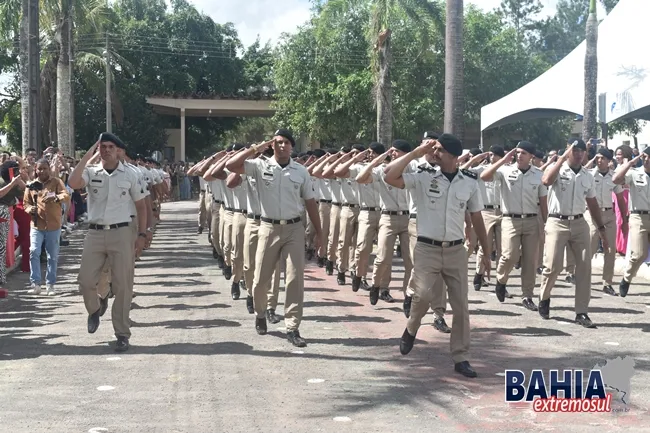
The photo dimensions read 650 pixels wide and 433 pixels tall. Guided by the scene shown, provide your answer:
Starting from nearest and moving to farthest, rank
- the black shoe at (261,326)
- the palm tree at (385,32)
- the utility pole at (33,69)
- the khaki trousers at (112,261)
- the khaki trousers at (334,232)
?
the khaki trousers at (112,261)
the black shoe at (261,326)
the khaki trousers at (334,232)
the utility pole at (33,69)
the palm tree at (385,32)

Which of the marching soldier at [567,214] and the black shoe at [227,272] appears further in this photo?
the black shoe at [227,272]

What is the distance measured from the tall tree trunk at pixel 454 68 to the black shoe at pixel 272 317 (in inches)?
387

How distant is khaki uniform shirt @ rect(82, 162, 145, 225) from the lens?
927cm

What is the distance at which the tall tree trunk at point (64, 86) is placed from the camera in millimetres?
29844

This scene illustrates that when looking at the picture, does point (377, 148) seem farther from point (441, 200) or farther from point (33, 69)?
point (33, 69)

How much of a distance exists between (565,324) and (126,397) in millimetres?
5420

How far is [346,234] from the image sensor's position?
14.4m

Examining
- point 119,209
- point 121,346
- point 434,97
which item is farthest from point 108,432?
point 434,97

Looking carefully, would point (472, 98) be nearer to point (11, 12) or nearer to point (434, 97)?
point (434, 97)

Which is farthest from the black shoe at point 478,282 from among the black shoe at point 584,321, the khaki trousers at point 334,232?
the black shoe at point 584,321

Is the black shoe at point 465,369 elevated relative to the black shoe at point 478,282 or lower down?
lower down

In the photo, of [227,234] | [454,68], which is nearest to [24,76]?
[454,68]

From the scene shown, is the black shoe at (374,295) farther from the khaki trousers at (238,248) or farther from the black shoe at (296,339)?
the black shoe at (296,339)

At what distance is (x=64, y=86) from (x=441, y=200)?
24.2m
